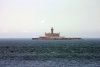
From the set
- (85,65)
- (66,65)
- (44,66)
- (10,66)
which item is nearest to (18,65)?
(10,66)

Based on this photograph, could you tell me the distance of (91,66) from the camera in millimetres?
42000

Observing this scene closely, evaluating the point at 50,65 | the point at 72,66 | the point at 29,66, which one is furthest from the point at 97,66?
the point at 29,66

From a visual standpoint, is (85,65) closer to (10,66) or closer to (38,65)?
(38,65)

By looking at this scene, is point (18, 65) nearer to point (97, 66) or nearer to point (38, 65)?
point (38, 65)

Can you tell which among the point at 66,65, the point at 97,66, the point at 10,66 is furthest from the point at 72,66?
the point at 10,66

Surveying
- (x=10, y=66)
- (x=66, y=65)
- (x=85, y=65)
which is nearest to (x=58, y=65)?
(x=66, y=65)

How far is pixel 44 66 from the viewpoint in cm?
4159

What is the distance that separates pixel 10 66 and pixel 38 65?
15.4 ft

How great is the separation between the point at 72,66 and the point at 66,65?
1474mm

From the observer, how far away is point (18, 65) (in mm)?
43219

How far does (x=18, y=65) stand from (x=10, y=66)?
183cm

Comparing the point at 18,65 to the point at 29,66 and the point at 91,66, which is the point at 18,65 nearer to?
the point at 29,66

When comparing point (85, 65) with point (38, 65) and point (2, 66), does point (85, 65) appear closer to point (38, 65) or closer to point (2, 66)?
point (38, 65)

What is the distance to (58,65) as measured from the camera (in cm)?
4300
